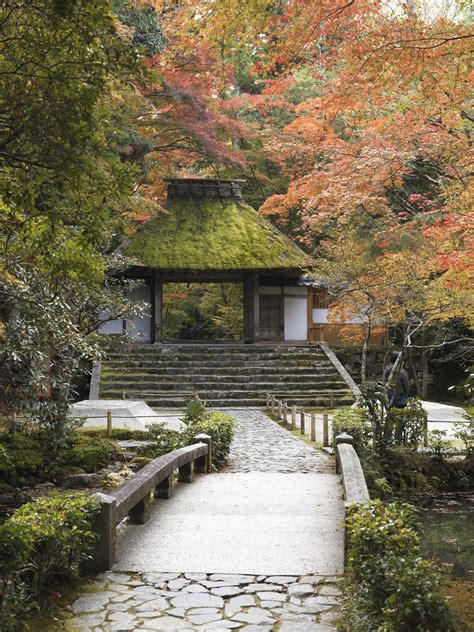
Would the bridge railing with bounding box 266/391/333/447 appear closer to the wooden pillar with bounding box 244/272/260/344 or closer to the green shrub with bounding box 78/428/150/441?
the green shrub with bounding box 78/428/150/441

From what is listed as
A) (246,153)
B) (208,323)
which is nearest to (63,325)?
(246,153)

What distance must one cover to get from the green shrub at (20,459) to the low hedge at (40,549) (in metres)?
4.25

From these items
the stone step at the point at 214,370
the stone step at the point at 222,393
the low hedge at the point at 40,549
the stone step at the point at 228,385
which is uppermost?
the stone step at the point at 214,370

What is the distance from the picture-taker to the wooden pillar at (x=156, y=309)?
23047 mm

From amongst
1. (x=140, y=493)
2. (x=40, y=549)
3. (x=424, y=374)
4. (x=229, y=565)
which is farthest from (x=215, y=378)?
(x=40, y=549)

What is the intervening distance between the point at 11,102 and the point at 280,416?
13.4m

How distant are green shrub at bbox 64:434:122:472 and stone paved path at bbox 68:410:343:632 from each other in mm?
2011

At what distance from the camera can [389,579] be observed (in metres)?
3.64

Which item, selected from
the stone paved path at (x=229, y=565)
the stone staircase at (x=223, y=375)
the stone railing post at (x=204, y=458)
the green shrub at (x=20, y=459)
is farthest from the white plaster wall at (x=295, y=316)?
the stone paved path at (x=229, y=565)

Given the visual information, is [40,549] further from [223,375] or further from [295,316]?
[295,316]

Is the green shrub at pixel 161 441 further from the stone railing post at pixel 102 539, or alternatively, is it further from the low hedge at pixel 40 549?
the low hedge at pixel 40 549

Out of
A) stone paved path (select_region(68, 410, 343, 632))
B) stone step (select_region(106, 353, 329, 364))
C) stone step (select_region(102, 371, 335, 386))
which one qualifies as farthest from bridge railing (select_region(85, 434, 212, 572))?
stone step (select_region(106, 353, 329, 364))

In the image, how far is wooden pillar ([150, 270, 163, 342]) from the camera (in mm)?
23047

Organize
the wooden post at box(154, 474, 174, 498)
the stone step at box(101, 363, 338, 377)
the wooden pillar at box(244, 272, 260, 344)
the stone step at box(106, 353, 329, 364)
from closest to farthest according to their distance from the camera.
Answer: the wooden post at box(154, 474, 174, 498)
the stone step at box(101, 363, 338, 377)
the stone step at box(106, 353, 329, 364)
the wooden pillar at box(244, 272, 260, 344)
